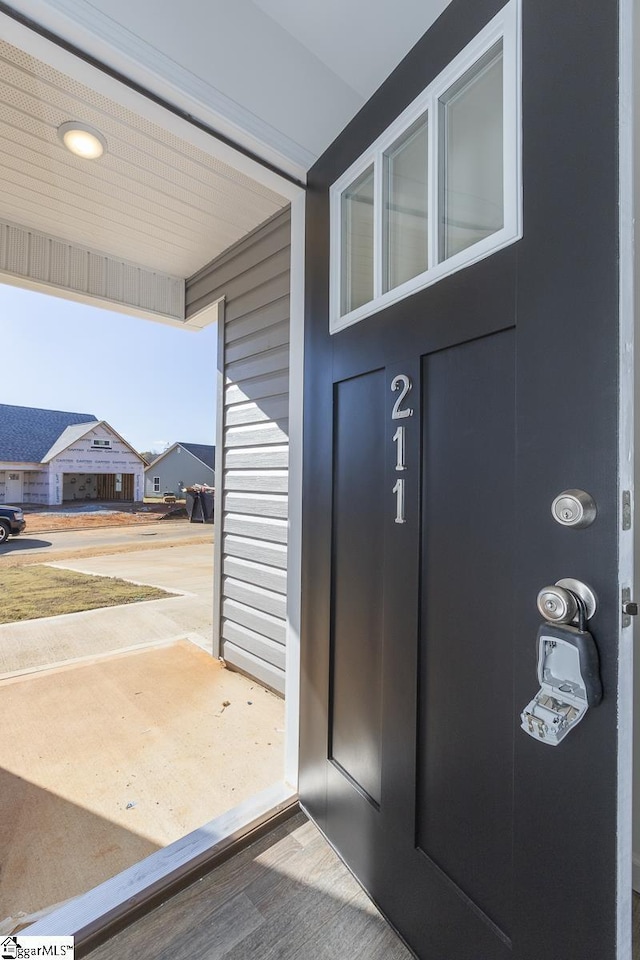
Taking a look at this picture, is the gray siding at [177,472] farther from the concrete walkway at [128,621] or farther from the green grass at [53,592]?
the green grass at [53,592]

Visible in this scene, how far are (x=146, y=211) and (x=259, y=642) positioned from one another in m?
2.37

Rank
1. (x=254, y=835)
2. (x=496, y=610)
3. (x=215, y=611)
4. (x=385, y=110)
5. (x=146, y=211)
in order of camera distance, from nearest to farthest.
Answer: (x=496, y=610)
(x=385, y=110)
(x=254, y=835)
(x=146, y=211)
(x=215, y=611)

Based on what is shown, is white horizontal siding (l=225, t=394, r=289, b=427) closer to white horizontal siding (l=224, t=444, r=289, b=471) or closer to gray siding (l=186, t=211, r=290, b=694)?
gray siding (l=186, t=211, r=290, b=694)

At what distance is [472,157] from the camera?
37.3 inches

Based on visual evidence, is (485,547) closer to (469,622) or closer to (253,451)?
(469,622)

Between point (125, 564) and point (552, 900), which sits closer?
point (552, 900)

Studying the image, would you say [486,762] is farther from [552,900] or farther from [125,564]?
[125,564]

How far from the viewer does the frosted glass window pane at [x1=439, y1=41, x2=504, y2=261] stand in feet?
2.90

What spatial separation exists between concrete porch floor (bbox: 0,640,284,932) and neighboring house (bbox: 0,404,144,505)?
1.03 m

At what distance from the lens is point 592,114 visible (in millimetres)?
686

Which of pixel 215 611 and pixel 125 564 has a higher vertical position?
pixel 125 564

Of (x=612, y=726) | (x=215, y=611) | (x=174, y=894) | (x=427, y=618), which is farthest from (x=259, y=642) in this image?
(x=612, y=726)

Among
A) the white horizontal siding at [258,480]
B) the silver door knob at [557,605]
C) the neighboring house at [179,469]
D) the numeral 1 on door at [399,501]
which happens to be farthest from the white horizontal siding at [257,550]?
the silver door knob at [557,605]

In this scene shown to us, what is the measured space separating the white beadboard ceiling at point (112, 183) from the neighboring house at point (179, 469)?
48.3 inches
